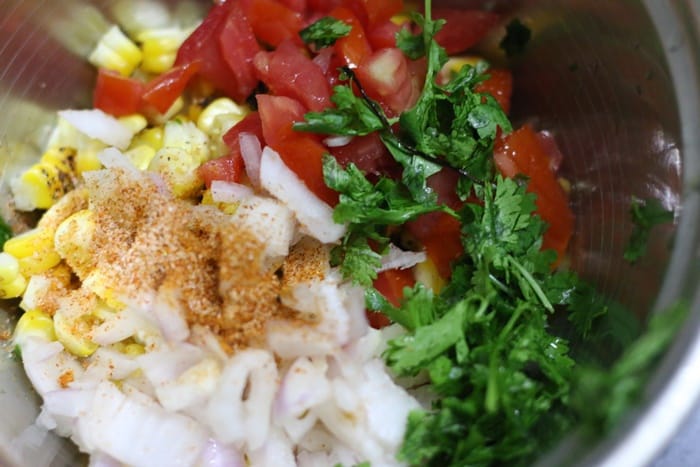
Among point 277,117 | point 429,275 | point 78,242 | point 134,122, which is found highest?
point 277,117

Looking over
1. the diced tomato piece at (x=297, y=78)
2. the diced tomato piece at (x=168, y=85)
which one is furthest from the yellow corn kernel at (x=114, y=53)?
the diced tomato piece at (x=297, y=78)

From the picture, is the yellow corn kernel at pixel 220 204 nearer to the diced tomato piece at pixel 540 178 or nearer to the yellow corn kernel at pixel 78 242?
the yellow corn kernel at pixel 78 242

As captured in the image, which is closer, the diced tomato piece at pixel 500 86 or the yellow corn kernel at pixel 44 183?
the yellow corn kernel at pixel 44 183

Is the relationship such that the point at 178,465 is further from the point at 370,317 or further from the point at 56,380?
the point at 370,317

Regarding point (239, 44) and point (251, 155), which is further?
point (239, 44)

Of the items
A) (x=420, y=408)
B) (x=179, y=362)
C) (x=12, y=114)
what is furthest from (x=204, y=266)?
(x=12, y=114)

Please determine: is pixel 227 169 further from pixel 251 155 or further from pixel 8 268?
pixel 8 268

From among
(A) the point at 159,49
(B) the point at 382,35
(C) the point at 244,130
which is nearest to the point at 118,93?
(A) the point at 159,49
